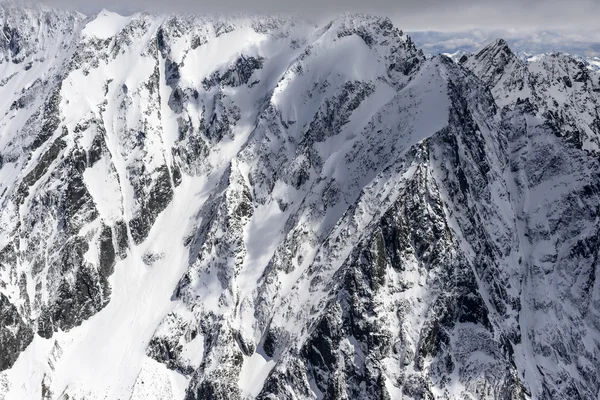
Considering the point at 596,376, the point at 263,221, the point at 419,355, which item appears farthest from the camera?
the point at 263,221

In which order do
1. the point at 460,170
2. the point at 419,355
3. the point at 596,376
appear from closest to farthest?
1. the point at 419,355
2. the point at 596,376
3. the point at 460,170

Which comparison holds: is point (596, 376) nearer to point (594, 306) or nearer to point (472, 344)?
point (594, 306)

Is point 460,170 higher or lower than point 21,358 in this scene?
higher

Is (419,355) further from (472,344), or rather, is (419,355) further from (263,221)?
(263,221)

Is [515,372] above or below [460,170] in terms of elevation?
below

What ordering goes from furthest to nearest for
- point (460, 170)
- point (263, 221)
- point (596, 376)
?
point (263, 221)
point (460, 170)
point (596, 376)

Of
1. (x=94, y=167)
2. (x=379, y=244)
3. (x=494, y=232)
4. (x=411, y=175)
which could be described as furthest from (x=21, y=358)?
(x=494, y=232)

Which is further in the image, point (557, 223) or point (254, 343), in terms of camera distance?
point (557, 223)

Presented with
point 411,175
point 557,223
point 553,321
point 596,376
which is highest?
point 411,175

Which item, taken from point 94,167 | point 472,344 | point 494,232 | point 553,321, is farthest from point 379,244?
point 94,167
